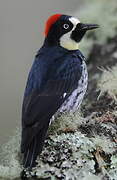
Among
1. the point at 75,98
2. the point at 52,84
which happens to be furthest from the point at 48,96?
the point at 75,98

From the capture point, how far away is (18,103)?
7445mm

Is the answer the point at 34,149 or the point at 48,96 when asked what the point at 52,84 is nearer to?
the point at 48,96

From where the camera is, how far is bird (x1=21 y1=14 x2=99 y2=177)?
131 inches

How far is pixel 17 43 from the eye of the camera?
8.67 m

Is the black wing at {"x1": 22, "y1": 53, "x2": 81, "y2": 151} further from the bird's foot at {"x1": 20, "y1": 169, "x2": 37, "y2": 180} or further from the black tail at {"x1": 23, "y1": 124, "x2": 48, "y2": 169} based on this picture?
the bird's foot at {"x1": 20, "y1": 169, "x2": 37, "y2": 180}

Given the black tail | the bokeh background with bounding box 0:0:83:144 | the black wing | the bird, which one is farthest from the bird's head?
the bokeh background with bounding box 0:0:83:144

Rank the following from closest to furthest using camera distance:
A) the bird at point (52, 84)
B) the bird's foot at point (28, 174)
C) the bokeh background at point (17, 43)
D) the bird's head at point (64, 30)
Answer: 1. the bird's foot at point (28, 174)
2. the bird at point (52, 84)
3. the bird's head at point (64, 30)
4. the bokeh background at point (17, 43)

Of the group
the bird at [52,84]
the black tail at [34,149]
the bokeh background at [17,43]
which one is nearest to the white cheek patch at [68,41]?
the bird at [52,84]

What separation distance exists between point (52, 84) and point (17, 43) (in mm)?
4936

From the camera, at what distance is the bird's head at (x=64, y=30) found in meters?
4.31

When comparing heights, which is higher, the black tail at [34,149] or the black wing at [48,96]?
the black wing at [48,96]

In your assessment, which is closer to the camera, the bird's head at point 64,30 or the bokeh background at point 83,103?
the bokeh background at point 83,103

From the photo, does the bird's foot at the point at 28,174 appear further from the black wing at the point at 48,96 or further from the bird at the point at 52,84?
the black wing at the point at 48,96

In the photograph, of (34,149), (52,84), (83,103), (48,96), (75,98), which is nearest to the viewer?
(34,149)
